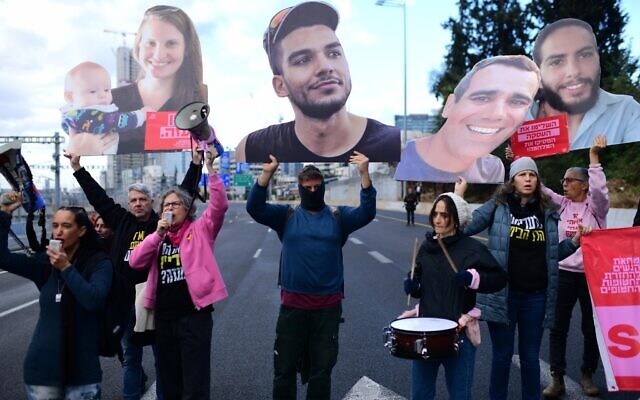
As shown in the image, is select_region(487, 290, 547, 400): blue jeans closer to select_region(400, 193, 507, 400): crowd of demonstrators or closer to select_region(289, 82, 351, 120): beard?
select_region(400, 193, 507, 400): crowd of demonstrators

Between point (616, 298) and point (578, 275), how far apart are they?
1.93 ft

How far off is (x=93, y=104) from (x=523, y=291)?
4.10 metres

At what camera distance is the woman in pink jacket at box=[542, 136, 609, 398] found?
15.9 feet

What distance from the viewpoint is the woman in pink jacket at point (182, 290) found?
13.0ft

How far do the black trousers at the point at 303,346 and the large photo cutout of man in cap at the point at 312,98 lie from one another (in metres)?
1.23

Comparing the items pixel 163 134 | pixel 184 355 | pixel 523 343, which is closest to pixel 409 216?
pixel 163 134

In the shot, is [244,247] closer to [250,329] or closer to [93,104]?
[250,329]

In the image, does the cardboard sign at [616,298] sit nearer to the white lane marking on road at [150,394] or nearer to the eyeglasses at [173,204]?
the eyeglasses at [173,204]

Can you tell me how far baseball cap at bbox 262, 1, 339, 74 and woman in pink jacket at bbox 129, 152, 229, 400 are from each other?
1192 millimetres

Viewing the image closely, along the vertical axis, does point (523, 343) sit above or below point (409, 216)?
above

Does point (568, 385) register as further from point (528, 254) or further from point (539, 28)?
point (539, 28)

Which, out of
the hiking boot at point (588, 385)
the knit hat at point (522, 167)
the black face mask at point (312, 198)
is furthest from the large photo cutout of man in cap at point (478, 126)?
the hiking boot at point (588, 385)

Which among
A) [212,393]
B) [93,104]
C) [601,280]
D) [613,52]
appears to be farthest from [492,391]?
[613,52]

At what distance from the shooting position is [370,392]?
501 centimetres
